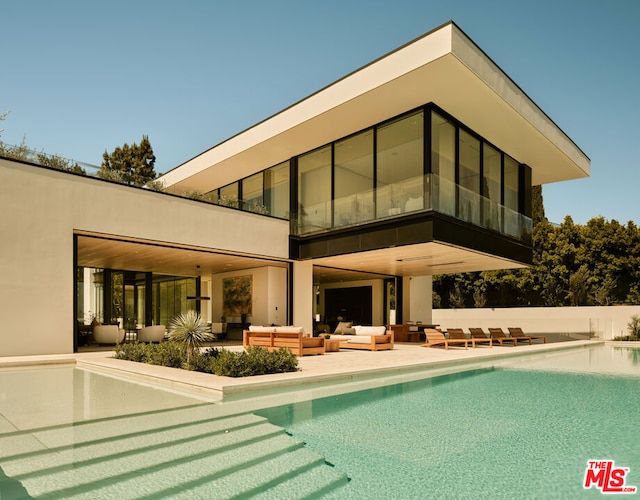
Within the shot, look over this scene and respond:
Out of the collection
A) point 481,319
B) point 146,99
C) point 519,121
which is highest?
point 146,99

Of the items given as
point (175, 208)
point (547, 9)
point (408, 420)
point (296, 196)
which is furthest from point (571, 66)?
point (408, 420)

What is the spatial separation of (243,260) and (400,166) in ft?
22.7

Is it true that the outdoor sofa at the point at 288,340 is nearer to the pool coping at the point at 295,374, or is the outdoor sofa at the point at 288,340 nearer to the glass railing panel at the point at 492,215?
the pool coping at the point at 295,374

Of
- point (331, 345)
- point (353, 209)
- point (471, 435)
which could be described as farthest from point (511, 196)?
point (471, 435)

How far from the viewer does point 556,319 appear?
26.7 m

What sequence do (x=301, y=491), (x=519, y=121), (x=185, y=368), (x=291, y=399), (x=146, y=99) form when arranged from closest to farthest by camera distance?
1. (x=301, y=491)
2. (x=291, y=399)
3. (x=185, y=368)
4. (x=519, y=121)
5. (x=146, y=99)

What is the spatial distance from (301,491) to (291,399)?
381 centimetres

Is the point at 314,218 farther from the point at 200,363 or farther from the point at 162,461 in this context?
the point at 162,461

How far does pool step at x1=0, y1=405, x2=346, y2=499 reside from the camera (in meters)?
3.76

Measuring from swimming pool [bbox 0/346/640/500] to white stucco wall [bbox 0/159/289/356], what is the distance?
448cm

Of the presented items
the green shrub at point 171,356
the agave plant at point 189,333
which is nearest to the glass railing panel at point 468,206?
the agave plant at point 189,333

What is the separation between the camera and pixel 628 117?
19047 mm

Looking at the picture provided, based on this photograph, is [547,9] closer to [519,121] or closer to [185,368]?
[519,121]

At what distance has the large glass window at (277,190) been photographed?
18.9 m
